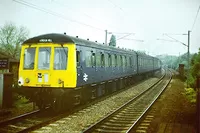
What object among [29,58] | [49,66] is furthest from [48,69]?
[29,58]

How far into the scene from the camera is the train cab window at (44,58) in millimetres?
12298

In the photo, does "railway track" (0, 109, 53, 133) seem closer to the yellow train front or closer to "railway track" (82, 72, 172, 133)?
the yellow train front

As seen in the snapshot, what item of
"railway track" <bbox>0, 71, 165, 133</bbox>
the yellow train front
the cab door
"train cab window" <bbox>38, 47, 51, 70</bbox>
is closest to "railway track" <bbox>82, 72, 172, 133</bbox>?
"railway track" <bbox>0, 71, 165, 133</bbox>

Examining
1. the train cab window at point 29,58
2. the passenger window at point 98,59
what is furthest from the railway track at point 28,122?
the passenger window at point 98,59

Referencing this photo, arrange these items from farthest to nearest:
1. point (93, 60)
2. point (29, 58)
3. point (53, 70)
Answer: point (93, 60), point (29, 58), point (53, 70)

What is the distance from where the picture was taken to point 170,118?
11.9 m

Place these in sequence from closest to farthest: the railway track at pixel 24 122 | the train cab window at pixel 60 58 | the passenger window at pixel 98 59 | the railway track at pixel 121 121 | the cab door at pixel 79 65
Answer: the railway track at pixel 24 122, the railway track at pixel 121 121, the train cab window at pixel 60 58, the cab door at pixel 79 65, the passenger window at pixel 98 59

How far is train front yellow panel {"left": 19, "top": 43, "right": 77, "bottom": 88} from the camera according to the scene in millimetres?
12039

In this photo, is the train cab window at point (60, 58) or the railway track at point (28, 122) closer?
the railway track at point (28, 122)

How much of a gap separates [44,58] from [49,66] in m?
0.47

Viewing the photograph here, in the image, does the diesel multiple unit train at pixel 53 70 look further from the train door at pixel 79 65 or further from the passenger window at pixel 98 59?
the passenger window at pixel 98 59

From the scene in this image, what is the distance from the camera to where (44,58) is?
12.4m

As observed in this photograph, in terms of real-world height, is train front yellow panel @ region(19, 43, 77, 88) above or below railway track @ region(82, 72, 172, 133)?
above

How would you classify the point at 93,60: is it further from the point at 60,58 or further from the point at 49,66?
the point at 49,66
